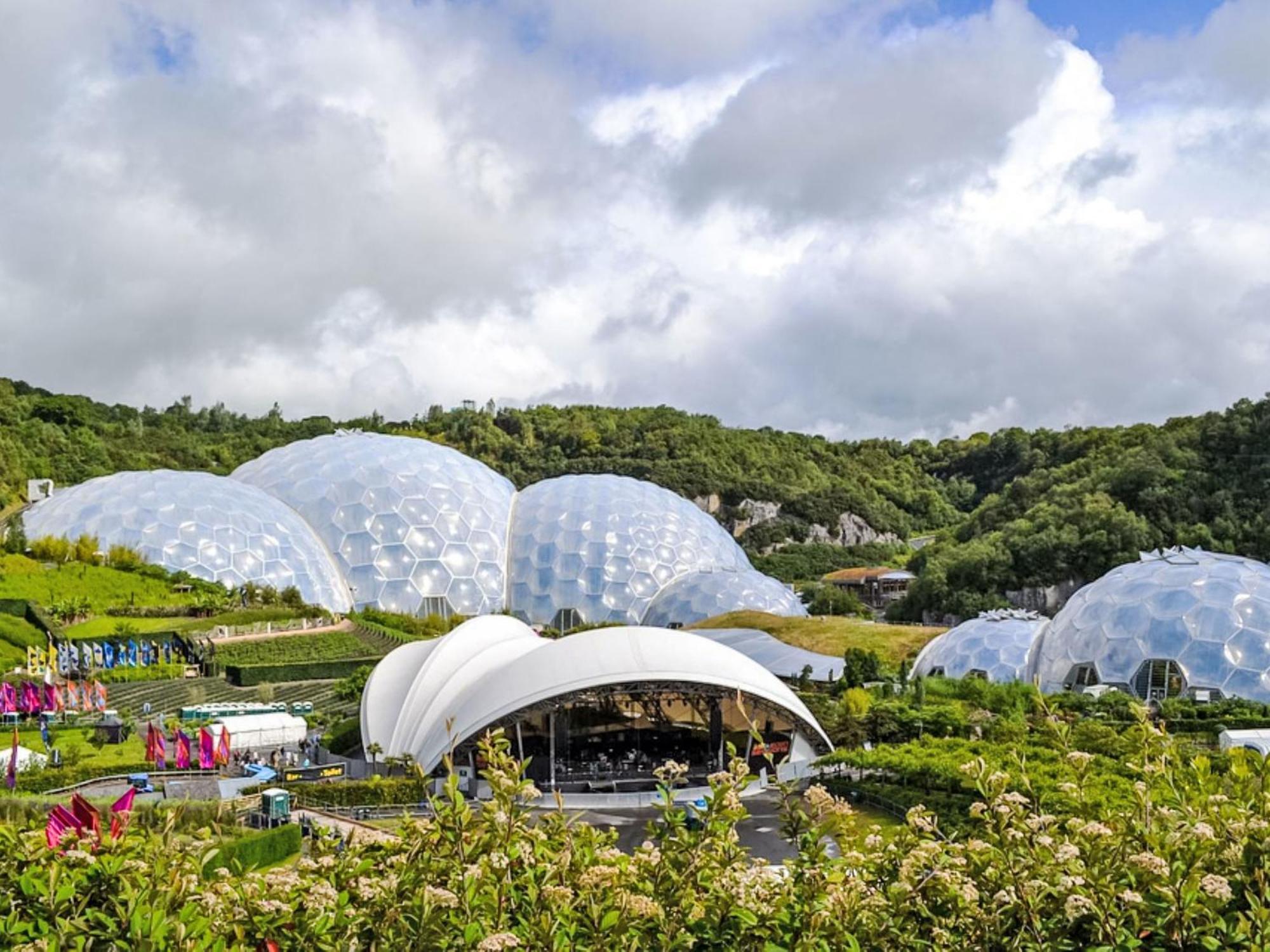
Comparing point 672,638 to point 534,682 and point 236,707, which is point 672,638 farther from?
point 236,707

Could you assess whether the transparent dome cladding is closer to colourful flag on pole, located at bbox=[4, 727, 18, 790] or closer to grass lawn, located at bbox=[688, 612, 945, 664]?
grass lawn, located at bbox=[688, 612, 945, 664]

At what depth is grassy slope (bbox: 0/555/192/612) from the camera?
36.9m

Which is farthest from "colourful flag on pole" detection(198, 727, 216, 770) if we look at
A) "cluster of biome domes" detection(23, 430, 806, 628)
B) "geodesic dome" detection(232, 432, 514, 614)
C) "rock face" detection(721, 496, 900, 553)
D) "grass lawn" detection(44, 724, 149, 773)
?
"rock face" detection(721, 496, 900, 553)

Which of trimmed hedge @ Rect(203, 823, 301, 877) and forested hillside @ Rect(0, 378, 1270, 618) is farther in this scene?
forested hillside @ Rect(0, 378, 1270, 618)

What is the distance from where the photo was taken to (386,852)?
5199 mm

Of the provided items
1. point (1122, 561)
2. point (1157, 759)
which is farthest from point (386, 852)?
point (1122, 561)

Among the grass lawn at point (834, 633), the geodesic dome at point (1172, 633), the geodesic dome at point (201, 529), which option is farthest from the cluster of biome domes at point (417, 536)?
the geodesic dome at point (1172, 633)

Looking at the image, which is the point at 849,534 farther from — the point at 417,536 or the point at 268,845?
the point at 268,845

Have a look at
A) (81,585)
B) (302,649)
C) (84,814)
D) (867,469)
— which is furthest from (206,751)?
(867,469)

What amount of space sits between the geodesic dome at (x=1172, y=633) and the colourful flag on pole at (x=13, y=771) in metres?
23.9

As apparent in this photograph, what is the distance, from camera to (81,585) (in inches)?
1512

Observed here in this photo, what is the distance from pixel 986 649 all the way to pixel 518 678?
17.1 meters

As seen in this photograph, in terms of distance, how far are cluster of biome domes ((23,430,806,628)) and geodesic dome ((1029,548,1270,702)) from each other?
18.7 m

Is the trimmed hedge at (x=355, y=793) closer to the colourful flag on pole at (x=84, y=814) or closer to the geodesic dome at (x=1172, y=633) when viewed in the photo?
the colourful flag on pole at (x=84, y=814)
